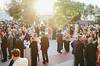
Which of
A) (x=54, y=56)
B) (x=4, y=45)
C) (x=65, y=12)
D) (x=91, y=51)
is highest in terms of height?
(x=65, y=12)

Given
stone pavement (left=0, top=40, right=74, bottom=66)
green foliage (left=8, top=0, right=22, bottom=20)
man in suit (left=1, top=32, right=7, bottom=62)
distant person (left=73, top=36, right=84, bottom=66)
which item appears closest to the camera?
distant person (left=73, top=36, right=84, bottom=66)

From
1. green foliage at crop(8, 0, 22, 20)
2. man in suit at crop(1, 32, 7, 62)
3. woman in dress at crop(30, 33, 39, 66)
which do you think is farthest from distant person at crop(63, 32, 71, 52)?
man in suit at crop(1, 32, 7, 62)

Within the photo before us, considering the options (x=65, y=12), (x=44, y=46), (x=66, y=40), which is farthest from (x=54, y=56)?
(x=65, y=12)

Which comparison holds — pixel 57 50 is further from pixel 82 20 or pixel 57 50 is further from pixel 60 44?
pixel 82 20

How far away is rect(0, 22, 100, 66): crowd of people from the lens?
591 cm

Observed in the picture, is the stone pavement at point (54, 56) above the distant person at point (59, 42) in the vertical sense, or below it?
below

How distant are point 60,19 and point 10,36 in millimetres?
1076

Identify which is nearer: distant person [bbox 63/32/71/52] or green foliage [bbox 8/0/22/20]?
distant person [bbox 63/32/71/52]

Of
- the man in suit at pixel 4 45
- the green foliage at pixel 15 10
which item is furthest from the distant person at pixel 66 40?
the man in suit at pixel 4 45

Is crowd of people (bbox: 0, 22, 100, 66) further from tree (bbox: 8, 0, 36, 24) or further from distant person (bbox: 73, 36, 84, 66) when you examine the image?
tree (bbox: 8, 0, 36, 24)

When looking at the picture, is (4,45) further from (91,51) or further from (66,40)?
(91,51)

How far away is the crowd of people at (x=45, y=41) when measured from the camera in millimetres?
5914

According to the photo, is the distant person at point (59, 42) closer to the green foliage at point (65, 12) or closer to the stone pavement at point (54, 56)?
the stone pavement at point (54, 56)

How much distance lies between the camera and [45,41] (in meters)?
6.21
